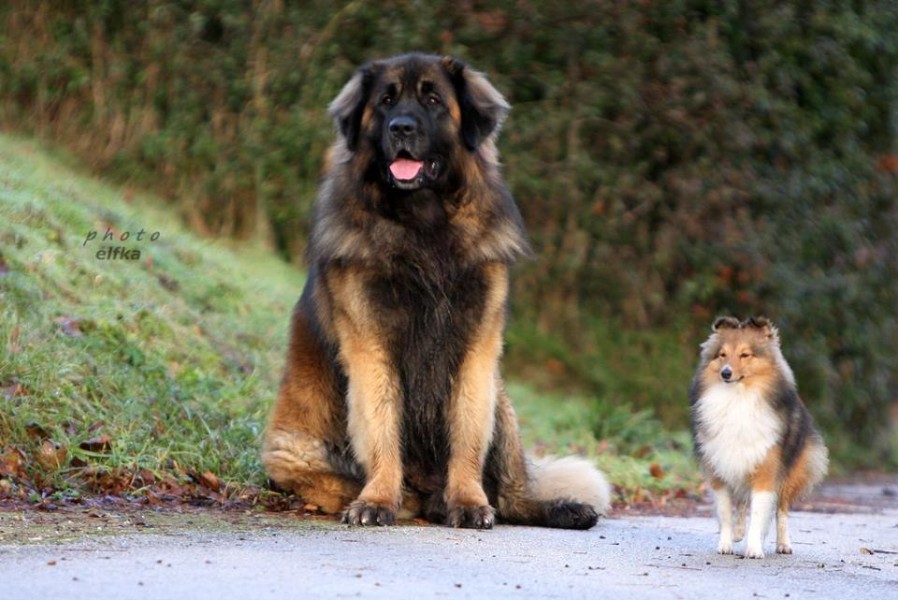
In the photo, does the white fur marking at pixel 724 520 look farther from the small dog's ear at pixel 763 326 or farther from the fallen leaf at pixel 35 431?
the fallen leaf at pixel 35 431

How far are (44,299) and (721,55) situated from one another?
7.47 meters

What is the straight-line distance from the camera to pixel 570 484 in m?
7.68

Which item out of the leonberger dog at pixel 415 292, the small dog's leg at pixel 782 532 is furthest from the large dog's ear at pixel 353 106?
the small dog's leg at pixel 782 532

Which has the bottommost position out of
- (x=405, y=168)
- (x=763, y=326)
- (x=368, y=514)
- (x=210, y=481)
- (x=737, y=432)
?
(x=210, y=481)

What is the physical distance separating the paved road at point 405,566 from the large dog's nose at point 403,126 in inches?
74.4

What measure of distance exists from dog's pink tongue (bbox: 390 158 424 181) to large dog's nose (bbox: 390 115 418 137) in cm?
16

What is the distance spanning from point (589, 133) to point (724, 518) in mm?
8388

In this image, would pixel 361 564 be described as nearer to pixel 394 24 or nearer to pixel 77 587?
pixel 77 587

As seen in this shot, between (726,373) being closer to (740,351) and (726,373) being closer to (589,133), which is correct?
(740,351)

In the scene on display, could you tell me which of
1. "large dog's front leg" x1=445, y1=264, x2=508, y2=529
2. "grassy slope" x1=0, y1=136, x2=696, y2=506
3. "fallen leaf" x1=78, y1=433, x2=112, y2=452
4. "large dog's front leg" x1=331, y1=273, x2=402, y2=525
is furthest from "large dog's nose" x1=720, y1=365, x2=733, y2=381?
"fallen leaf" x1=78, y1=433, x2=112, y2=452

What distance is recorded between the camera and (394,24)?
13.9m

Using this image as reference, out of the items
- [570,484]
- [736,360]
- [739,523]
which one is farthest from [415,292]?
[739,523]

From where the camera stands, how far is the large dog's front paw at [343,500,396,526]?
6.78m

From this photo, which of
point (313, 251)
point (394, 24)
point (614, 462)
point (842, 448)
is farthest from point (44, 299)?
point (842, 448)
